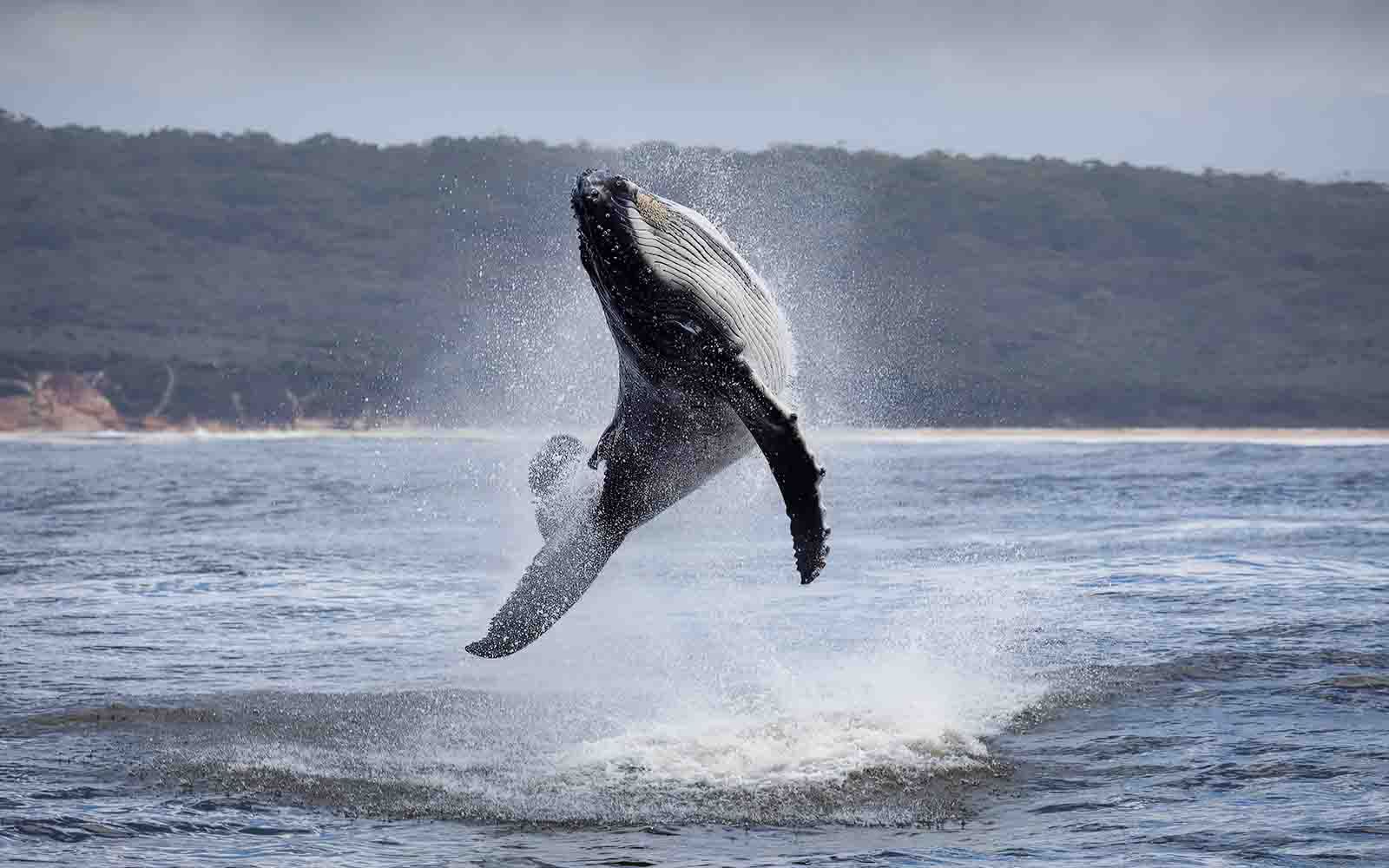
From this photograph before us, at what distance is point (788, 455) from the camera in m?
9.52

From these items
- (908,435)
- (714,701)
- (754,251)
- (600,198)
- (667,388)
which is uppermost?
(754,251)

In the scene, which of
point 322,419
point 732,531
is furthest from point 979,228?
point 732,531

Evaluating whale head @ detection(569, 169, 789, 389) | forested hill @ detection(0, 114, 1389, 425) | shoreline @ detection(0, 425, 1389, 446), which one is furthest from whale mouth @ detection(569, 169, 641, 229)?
forested hill @ detection(0, 114, 1389, 425)

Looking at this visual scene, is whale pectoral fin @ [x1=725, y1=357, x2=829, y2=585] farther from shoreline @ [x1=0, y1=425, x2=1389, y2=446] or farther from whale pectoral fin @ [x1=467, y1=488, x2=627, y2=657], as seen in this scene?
shoreline @ [x1=0, y1=425, x2=1389, y2=446]

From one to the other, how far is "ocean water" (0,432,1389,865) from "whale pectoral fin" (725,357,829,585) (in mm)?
1677

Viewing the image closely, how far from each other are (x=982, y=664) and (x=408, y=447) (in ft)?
197

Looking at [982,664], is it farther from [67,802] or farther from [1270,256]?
[1270,256]

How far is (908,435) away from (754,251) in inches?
445

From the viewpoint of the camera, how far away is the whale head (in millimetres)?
9414

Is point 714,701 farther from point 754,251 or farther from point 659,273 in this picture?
point 754,251

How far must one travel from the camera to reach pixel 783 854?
30.9 ft

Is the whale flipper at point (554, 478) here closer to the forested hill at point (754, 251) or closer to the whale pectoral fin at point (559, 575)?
the whale pectoral fin at point (559, 575)

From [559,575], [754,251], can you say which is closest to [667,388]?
[559,575]

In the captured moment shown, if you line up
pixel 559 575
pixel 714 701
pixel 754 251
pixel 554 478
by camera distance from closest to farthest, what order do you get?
pixel 559 575 → pixel 554 478 → pixel 714 701 → pixel 754 251
